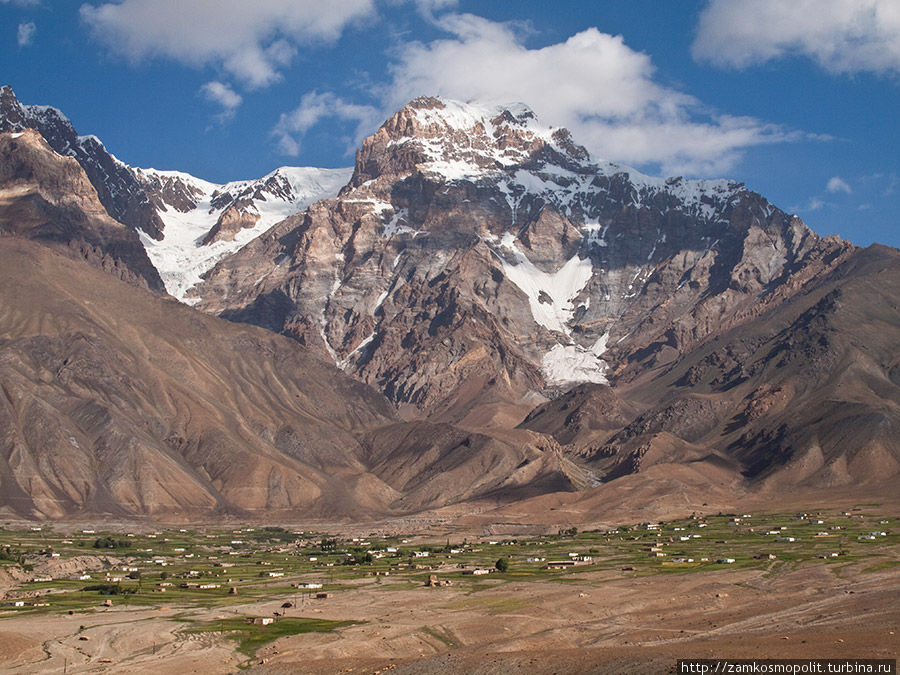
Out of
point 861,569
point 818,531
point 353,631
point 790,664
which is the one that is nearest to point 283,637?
point 353,631

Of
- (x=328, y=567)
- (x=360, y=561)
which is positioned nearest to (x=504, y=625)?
(x=328, y=567)

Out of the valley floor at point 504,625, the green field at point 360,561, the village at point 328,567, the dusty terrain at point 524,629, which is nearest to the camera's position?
the dusty terrain at point 524,629

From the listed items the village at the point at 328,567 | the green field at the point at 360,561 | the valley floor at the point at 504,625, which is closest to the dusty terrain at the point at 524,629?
the valley floor at the point at 504,625

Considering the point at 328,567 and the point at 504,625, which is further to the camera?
the point at 328,567

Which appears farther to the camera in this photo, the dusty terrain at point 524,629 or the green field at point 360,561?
the green field at point 360,561

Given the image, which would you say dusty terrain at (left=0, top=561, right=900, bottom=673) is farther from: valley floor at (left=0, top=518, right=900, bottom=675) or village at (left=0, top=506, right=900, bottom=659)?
village at (left=0, top=506, right=900, bottom=659)

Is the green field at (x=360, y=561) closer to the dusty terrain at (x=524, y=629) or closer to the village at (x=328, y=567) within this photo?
the village at (x=328, y=567)

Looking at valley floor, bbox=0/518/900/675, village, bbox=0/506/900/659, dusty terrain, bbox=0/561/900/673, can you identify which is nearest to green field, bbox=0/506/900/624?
village, bbox=0/506/900/659

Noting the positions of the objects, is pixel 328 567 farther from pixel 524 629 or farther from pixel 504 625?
pixel 524 629
